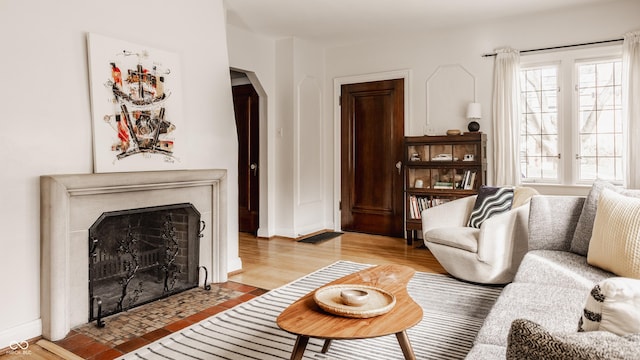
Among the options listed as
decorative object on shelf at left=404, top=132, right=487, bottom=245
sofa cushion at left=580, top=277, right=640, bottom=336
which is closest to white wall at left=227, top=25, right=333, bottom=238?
decorative object on shelf at left=404, top=132, right=487, bottom=245

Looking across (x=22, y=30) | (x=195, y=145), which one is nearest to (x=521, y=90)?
(x=195, y=145)

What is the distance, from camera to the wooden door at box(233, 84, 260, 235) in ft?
19.6

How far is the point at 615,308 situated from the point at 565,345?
261 millimetres

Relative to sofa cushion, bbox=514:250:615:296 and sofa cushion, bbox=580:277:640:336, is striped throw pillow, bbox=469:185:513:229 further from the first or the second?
sofa cushion, bbox=580:277:640:336

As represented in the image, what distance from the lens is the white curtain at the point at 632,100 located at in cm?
408

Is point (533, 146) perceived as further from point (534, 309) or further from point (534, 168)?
point (534, 309)

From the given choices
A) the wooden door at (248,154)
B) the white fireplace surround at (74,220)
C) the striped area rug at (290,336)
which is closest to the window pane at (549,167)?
the striped area rug at (290,336)

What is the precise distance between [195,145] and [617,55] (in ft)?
13.7

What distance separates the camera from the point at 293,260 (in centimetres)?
440

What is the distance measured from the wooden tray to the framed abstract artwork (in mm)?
1768

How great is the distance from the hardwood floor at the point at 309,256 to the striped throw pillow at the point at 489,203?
1.94ft

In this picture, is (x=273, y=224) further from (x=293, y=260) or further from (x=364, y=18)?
(x=364, y=18)

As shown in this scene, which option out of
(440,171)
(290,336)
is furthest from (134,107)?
(440,171)

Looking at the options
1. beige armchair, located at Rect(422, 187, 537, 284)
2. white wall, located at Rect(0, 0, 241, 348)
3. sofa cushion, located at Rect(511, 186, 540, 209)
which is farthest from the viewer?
sofa cushion, located at Rect(511, 186, 540, 209)
